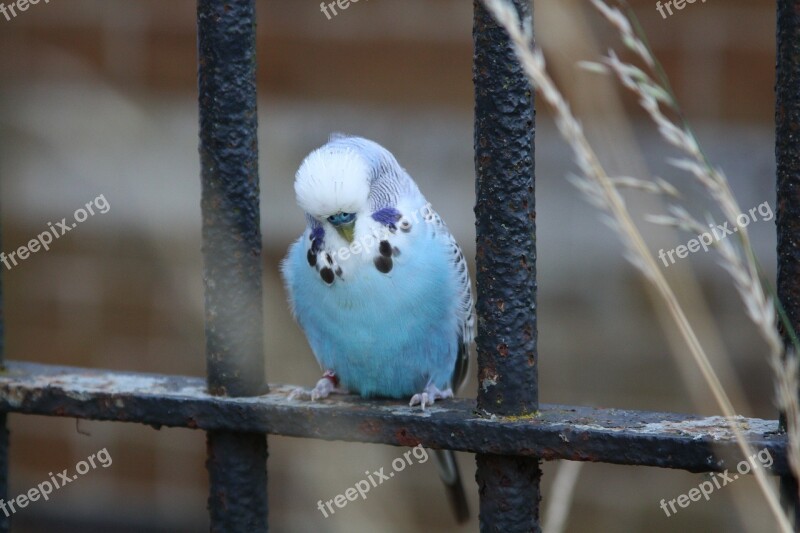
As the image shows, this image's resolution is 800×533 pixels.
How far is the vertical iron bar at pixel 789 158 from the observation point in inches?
46.1

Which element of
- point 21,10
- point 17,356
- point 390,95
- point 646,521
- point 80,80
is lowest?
point 646,521

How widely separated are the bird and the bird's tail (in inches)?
1.6

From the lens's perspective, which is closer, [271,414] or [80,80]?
[271,414]

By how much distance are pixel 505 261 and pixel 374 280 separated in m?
0.58

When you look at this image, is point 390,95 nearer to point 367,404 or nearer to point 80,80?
point 80,80

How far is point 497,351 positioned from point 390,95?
1.89m

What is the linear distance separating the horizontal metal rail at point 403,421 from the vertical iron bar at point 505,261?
4cm

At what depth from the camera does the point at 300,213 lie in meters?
3.12

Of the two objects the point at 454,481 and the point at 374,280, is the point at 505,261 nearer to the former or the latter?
the point at 374,280

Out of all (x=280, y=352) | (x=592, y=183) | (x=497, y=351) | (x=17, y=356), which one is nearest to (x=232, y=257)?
(x=497, y=351)

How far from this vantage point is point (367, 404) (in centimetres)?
153

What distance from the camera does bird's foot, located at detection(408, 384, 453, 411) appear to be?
177 centimetres

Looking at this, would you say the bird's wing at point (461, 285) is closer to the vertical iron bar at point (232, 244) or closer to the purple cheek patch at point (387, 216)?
the purple cheek patch at point (387, 216)

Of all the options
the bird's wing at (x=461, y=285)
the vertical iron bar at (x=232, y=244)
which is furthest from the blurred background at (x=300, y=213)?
the vertical iron bar at (x=232, y=244)
